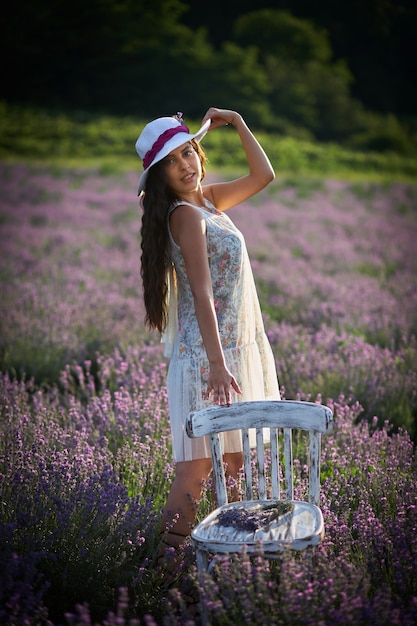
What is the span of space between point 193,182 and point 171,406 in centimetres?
91

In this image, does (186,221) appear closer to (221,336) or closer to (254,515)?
(221,336)

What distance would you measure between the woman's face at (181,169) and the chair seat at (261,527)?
4.15ft

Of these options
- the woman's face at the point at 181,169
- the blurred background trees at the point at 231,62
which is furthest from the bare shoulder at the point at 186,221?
the blurred background trees at the point at 231,62

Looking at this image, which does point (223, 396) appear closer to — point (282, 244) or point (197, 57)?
point (282, 244)

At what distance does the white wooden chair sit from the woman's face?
0.91 meters

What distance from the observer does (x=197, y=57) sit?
40.7m

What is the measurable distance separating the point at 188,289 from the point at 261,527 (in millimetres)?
1006

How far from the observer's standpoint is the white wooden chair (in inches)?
90.2

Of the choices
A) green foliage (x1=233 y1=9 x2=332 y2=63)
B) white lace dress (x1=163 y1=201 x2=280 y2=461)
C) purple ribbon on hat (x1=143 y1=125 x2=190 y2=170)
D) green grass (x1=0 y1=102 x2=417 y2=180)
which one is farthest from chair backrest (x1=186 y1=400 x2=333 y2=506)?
green foliage (x1=233 y1=9 x2=332 y2=63)

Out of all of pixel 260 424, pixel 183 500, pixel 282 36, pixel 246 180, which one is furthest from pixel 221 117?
pixel 282 36

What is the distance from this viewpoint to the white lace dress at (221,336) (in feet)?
9.33

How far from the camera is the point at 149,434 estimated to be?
3783 mm

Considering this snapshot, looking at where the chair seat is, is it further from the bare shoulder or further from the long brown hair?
the bare shoulder

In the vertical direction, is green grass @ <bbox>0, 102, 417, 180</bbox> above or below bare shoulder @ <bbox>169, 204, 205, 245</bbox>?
above
